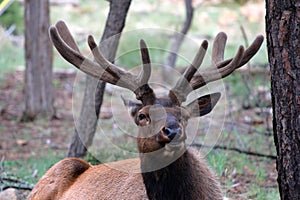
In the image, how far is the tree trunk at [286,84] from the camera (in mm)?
3869

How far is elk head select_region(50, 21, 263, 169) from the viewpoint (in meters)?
4.58

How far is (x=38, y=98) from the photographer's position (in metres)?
11.0

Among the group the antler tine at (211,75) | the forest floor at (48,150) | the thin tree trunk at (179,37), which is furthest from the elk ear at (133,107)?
the thin tree trunk at (179,37)

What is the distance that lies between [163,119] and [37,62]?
670 centimetres

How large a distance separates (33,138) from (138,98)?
5.18m

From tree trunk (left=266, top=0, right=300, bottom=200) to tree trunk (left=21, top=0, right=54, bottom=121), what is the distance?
7245mm

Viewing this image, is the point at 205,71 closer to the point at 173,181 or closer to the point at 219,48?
the point at 219,48

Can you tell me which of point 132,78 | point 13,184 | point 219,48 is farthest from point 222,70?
point 13,184

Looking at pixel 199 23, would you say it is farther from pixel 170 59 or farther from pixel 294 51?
pixel 294 51

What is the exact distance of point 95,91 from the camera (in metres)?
6.98

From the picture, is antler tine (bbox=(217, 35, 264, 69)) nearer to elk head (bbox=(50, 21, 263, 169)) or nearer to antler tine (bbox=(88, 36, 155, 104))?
elk head (bbox=(50, 21, 263, 169))

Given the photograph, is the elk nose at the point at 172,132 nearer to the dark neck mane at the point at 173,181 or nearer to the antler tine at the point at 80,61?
the dark neck mane at the point at 173,181

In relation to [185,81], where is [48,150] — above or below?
below

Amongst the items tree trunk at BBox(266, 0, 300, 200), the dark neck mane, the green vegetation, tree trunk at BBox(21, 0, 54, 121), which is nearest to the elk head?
the dark neck mane
